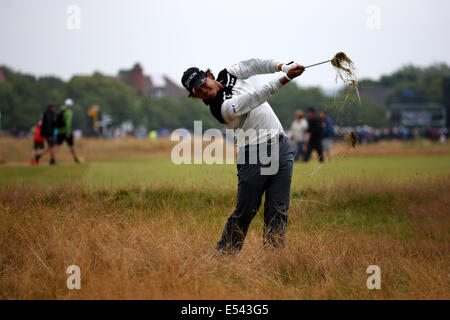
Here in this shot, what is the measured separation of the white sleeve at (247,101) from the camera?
532cm

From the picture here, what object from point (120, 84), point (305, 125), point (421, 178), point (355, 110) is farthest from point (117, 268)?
point (120, 84)

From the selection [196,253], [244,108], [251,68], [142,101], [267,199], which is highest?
[142,101]

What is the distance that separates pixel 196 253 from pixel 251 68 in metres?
1.95

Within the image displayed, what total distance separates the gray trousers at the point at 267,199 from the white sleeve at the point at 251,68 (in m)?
0.74

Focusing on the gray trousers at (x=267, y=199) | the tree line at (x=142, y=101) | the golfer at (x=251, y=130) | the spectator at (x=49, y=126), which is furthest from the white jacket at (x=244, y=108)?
the tree line at (x=142, y=101)

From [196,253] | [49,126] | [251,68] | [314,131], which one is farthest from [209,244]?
[49,126]

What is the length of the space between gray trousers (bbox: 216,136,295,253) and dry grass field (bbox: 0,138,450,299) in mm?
192

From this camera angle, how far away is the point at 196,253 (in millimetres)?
5957

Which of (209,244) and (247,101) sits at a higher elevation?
(247,101)

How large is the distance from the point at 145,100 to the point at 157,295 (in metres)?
95.1

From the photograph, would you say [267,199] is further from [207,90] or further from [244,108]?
[207,90]

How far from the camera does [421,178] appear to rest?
37.0ft

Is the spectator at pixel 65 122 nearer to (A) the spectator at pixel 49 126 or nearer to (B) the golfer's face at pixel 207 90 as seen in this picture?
(A) the spectator at pixel 49 126

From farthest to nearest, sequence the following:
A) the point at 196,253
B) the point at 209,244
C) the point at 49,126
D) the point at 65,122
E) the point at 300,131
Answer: the point at 300,131 < the point at 49,126 < the point at 65,122 < the point at 209,244 < the point at 196,253
